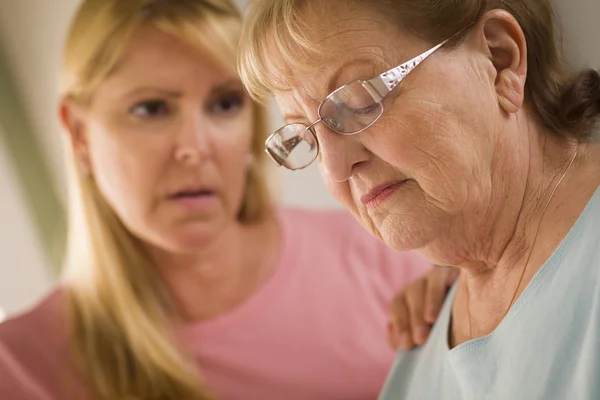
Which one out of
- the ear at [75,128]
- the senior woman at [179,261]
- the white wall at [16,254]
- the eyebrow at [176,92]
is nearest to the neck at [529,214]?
the senior woman at [179,261]

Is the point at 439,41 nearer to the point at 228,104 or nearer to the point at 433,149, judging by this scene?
the point at 433,149

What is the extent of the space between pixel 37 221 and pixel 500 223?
1.80 meters

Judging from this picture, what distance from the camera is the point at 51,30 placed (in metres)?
2.15

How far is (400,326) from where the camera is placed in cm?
127

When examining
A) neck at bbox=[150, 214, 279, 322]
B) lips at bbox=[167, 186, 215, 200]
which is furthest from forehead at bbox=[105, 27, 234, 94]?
neck at bbox=[150, 214, 279, 322]

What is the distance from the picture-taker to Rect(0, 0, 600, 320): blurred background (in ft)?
7.07

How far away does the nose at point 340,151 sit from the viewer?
0.92 metres

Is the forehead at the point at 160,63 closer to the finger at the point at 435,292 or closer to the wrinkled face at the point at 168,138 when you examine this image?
the wrinkled face at the point at 168,138

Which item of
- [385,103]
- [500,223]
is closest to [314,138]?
[385,103]

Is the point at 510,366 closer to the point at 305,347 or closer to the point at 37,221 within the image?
the point at 305,347

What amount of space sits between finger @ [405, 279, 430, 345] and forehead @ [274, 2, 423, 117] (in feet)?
1.69

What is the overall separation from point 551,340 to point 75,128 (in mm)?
1273

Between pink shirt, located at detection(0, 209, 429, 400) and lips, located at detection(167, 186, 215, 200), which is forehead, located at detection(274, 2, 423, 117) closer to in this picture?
lips, located at detection(167, 186, 215, 200)

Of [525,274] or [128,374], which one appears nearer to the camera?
[525,274]
